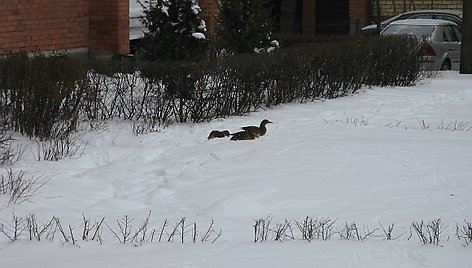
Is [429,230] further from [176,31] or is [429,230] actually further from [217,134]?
[176,31]

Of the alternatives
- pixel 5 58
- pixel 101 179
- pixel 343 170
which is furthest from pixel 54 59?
pixel 343 170

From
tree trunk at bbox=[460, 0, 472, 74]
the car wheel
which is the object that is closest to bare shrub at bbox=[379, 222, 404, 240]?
tree trunk at bbox=[460, 0, 472, 74]

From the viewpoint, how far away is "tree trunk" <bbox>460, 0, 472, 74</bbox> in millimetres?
18344

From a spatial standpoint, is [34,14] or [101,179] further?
[34,14]

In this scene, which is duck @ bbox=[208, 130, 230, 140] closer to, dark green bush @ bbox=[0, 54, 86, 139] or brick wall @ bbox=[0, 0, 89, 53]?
dark green bush @ bbox=[0, 54, 86, 139]

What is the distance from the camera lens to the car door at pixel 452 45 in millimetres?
20422

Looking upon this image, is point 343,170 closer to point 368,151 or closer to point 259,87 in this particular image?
point 368,151

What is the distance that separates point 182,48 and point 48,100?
3.88 meters

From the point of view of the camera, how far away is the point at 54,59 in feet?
33.2

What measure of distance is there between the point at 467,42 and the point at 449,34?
2.35 meters

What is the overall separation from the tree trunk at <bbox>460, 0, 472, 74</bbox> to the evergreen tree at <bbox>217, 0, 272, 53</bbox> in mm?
5679

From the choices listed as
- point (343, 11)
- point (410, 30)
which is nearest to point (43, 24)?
point (410, 30)

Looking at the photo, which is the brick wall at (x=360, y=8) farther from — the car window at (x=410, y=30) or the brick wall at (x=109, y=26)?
the brick wall at (x=109, y=26)

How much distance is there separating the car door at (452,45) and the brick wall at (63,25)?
829cm
